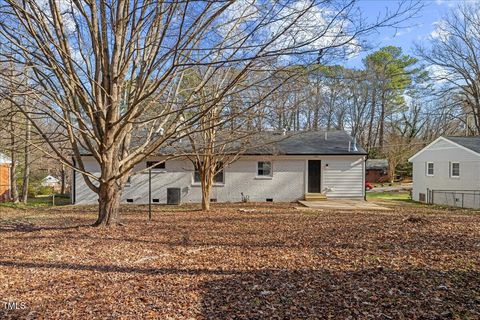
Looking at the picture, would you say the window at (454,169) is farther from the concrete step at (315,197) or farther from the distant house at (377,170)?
the distant house at (377,170)

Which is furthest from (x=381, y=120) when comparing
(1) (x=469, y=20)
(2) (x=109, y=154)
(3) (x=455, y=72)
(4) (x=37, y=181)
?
(2) (x=109, y=154)

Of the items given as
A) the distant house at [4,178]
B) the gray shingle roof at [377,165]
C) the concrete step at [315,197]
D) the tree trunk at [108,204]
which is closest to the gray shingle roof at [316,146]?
the concrete step at [315,197]

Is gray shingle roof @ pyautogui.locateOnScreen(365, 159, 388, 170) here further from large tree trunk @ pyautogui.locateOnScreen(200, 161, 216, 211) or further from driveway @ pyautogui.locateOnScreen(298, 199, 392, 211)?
large tree trunk @ pyautogui.locateOnScreen(200, 161, 216, 211)

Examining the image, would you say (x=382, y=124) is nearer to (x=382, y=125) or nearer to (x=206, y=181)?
(x=382, y=125)

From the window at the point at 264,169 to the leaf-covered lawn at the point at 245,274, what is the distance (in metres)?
10.9

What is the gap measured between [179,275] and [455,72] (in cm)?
3493

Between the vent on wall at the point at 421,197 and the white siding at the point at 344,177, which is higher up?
the white siding at the point at 344,177

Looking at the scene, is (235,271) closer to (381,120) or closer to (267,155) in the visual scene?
Result: (267,155)

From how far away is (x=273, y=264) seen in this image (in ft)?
16.7

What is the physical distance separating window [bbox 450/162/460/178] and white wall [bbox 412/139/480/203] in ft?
0.57

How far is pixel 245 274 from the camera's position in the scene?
Answer: 4.61m

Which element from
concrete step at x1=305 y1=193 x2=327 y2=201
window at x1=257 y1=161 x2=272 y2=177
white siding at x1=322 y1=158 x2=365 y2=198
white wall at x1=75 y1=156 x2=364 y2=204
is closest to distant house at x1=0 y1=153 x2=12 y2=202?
white wall at x1=75 y1=156 x2=364 y2=204

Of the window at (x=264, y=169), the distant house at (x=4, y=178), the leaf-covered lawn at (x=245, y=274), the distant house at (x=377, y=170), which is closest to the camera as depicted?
the leaf-covered lawn at (x=245, y=274)

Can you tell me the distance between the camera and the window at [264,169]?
18.7 m
